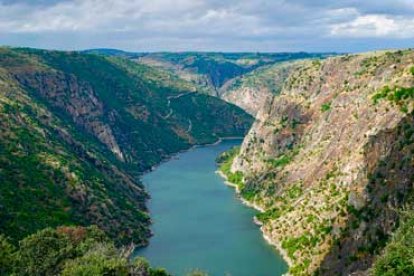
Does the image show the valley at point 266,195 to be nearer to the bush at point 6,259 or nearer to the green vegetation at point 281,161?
the bush at point 6,259

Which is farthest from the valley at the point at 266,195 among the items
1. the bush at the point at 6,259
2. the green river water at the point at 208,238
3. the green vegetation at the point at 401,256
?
the green river water at the point at 208,238

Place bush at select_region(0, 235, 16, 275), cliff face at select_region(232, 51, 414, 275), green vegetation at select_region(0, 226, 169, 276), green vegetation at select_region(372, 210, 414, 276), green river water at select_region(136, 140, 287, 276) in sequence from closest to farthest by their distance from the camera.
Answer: green vegetation at select_region(372, 210, 414, 276) < green vegetation at select_region(0, 226, 169, 276) < bush at select_region(0, 235, 16, 275) < cliff face at select_region(232, 51, 414, 275) < green river water at select_region(136, 140, 287, 276)

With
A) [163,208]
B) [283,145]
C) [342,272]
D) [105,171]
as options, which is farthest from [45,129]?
[342,272]

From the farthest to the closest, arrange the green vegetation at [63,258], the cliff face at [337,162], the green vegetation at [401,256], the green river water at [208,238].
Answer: the green river water at [208,238] < the cliff face at [337,162] < the green vegetation at [63,258] < the green vegetation at [401,256]

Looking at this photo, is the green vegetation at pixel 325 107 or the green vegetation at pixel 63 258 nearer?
the green vegetation at pixel 63 258

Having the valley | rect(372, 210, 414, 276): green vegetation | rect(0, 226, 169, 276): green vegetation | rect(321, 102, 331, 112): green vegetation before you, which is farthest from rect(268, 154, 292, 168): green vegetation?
rect(372, 210, 414, 276): green vegetation

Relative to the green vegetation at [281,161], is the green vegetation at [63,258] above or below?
above

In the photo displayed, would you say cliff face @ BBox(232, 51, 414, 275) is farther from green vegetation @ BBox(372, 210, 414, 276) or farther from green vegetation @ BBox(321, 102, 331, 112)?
green vegetation @ BBox(372, 210, 414, 276)

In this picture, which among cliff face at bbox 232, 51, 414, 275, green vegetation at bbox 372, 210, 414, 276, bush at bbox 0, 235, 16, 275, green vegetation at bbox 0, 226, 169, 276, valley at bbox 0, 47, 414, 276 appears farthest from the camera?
cliff face at bbox 232, 51, 414, 275
